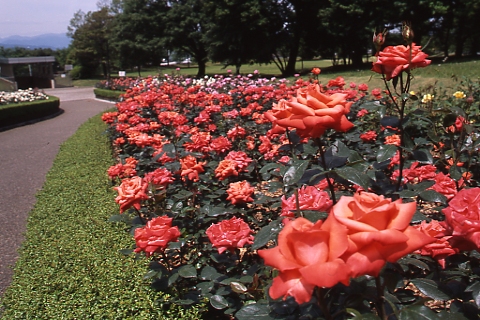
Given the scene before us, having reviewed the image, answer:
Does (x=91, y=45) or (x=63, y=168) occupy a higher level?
(x=91, y=45)

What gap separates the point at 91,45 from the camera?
45.8m

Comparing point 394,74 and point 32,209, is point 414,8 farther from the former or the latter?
point 394,74

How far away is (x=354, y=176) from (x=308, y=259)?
0.53 metres

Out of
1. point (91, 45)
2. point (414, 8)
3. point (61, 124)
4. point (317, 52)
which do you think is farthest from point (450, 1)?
point (91, 45)

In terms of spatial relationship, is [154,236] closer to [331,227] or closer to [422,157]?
[422,157]

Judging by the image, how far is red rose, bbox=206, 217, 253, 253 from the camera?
5.96ft

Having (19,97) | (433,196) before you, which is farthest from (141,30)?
(433,196)

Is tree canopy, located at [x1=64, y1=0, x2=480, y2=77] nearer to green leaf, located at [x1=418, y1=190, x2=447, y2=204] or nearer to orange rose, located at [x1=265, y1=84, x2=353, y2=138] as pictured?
green leaf, located at [x1=418, y1=190, x2=447, y2=204]

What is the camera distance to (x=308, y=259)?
0.76 meters

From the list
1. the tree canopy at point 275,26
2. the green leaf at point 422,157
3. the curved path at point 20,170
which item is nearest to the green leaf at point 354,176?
the green leaf at point 422,157

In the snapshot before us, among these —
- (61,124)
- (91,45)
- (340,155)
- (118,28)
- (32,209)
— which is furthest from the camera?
(91,45)

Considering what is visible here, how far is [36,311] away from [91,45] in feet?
155

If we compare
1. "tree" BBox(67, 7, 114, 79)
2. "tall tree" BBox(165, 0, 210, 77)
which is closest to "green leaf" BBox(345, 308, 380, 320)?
"tall tree" BBox(165, 0, 210, 77)

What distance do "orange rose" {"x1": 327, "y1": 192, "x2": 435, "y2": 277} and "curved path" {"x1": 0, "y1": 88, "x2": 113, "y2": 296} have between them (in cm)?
323
